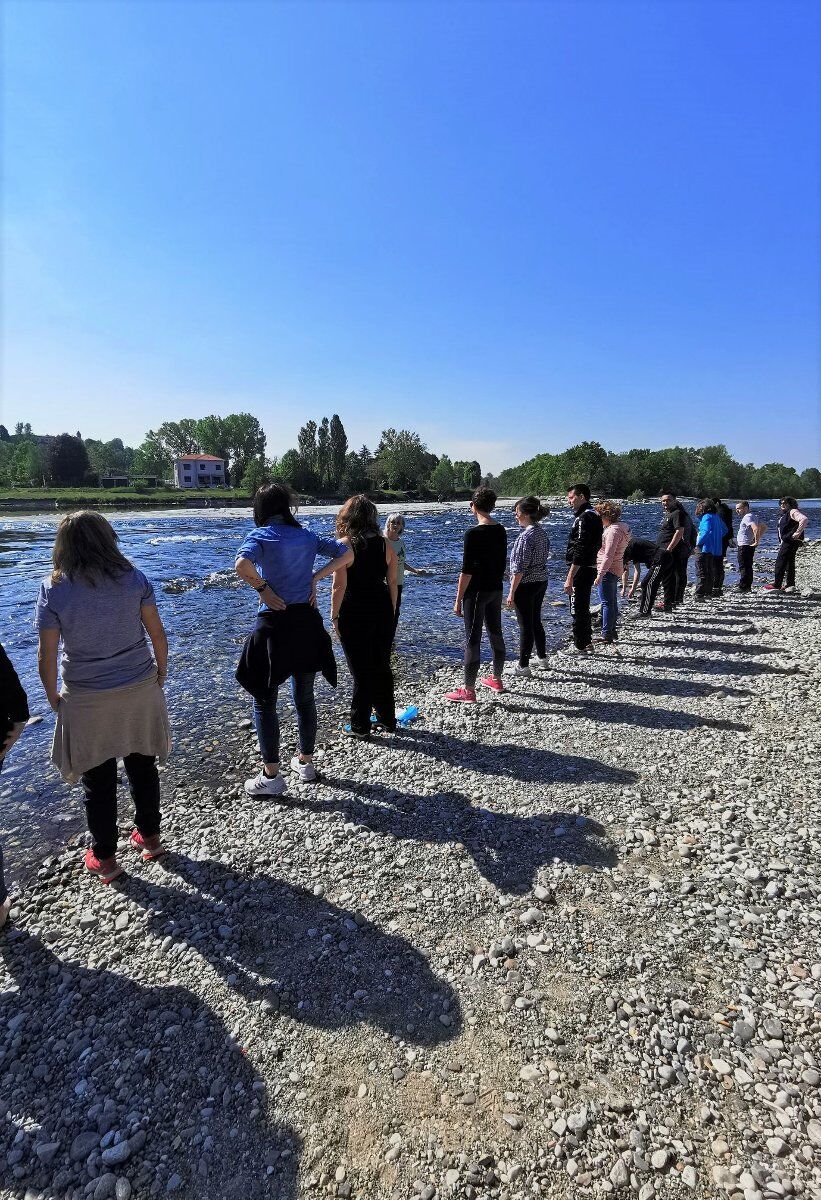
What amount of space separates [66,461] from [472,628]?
4535 inches

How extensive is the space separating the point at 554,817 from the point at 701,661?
20.6 ft

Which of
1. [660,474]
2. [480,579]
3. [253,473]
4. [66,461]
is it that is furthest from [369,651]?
[660,474]

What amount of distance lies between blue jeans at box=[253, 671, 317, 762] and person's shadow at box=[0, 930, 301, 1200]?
81.1 inches

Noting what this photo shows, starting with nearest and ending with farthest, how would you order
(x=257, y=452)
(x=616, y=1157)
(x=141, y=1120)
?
1. (x=616, y=1157)
2. (x=141, y=1120)
3. (x=257, y=452)

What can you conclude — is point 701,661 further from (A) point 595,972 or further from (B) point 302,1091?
(B) point 302,1091

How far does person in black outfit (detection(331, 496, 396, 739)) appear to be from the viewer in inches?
228

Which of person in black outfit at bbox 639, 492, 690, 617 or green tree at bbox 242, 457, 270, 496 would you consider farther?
green tree at bbox 242, 457, 270, 496

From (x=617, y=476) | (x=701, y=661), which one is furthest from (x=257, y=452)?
(x=701, y=661)

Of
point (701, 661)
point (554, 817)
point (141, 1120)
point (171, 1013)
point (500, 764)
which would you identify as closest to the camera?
point (141, 1120)

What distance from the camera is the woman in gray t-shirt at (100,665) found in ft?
12.0

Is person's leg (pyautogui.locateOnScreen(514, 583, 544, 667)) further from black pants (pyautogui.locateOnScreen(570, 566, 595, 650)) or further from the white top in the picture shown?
the white top

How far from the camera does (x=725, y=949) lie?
10.9 ft

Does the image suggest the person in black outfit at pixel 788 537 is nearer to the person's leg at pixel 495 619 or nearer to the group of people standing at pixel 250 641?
the group of people standing at pixel 250 641

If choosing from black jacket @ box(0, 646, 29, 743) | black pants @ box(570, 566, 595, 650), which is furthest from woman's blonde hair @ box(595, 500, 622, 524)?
black jacket @ box(0, 646, 29, 743)
